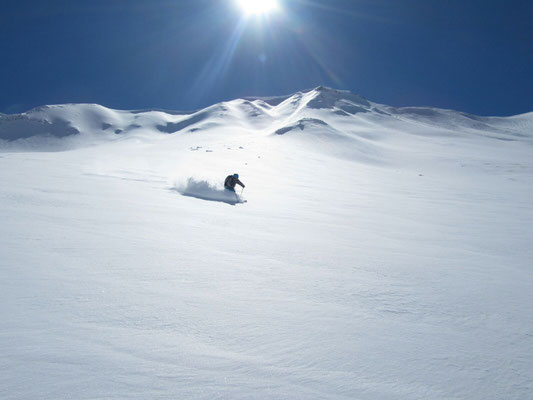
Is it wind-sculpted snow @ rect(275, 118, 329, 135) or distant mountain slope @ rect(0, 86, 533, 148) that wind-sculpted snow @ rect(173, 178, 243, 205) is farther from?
distant mountain slope @ rect(0, 86, 533, 148)

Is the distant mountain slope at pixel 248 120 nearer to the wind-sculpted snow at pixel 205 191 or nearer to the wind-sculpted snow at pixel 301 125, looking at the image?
the wind-sculpted snow at pixel 301 125

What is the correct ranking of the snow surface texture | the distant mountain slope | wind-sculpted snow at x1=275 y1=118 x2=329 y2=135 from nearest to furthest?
the snow surface texture
wind-sculpted snow at x1=275 y1=118 x2=329 y2=135
the distant mountain slope

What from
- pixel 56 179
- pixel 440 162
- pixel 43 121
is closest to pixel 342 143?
pixel 440 162

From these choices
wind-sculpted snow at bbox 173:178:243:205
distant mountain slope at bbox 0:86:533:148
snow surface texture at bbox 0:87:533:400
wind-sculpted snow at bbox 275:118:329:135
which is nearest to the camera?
snow surface texture at bbox 0:87:533:400

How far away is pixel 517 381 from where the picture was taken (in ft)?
7.63

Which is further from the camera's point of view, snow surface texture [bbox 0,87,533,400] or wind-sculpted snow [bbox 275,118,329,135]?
wind-sculpted snow [bbox 275,118,329,135]

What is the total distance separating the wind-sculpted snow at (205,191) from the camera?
32.8 feet

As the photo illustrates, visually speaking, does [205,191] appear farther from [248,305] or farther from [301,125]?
[301,125]

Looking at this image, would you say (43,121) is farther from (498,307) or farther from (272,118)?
(498,307)

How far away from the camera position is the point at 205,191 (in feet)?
33.9

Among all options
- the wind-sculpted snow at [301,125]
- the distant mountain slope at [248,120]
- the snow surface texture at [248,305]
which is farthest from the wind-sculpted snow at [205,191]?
the distant mountain slope at [248,120]

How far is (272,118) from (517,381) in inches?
4151

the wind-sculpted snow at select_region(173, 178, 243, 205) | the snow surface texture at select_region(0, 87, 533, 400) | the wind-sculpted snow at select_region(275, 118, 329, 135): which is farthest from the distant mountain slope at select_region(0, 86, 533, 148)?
the snow surface texture at select_region(0, 87, 533, 400)

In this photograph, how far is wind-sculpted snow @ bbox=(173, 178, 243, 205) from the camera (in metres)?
9.98
